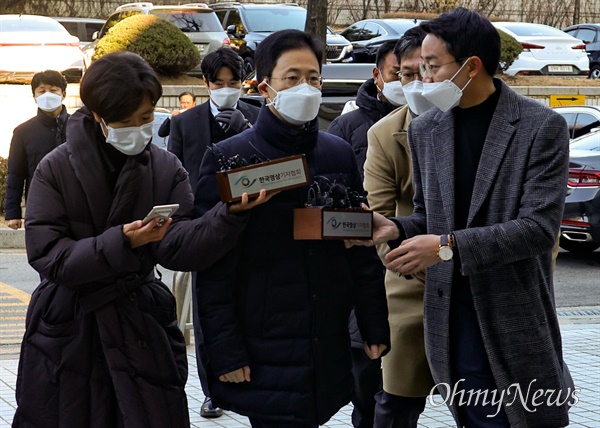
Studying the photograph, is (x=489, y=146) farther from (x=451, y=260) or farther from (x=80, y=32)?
(x=80, y=32)

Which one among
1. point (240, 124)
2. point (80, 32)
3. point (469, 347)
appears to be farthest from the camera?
point (80, 32)

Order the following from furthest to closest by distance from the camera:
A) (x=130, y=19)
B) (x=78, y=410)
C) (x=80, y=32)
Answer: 1. (x=80, y=32)
2. (x=130, y=19)
3. (x=78, y=410)

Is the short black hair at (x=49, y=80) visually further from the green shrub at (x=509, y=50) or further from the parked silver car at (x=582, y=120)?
the green shrub at (x=509, y=50)

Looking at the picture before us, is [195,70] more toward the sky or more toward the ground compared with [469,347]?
more toward the ground

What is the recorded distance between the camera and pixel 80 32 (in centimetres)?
3578

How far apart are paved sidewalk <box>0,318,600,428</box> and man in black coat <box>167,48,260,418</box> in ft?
0.53

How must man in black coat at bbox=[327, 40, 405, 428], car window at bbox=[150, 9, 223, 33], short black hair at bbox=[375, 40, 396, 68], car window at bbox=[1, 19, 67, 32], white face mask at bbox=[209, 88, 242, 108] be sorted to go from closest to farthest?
man in black coat at bbox=[327, 40, 405, 428]
short black hair at bbox=[375, 40, 396, 68]
white face mask at bbox=[209, 88, 242, 108]
car window at bbox=[1, 19, 67, 32]
car window at bbox=[150, 9, 223, 33]

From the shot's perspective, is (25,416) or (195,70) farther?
(195,70)

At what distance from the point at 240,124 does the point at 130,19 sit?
18.0 m

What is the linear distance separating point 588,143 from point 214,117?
303 inches

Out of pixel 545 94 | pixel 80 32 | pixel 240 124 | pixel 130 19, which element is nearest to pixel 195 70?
pixel 130 19

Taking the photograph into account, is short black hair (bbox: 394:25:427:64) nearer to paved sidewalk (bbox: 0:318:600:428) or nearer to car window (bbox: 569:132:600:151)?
paved sidewalk (bbox: 0:318:600:428)

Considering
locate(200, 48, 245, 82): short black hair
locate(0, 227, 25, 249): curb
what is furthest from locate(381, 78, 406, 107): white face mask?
locate(0, 227, 25, 249): curb

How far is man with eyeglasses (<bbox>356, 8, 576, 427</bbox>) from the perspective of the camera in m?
3.73
